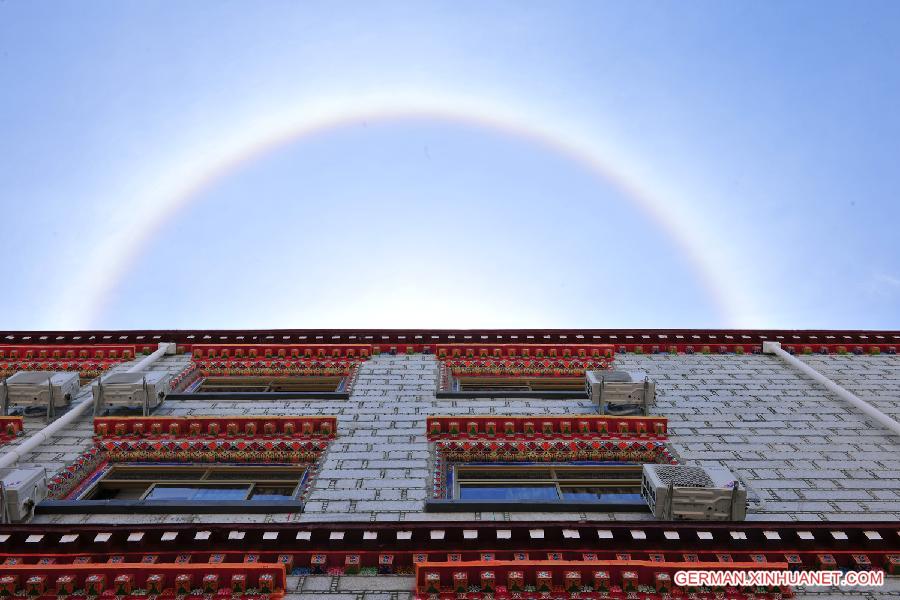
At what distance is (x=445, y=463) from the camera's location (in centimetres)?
1461

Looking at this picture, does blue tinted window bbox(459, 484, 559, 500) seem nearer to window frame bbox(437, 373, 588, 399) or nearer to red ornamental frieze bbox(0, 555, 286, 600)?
red ornamental frieze bbox(0, 555, 286, 600)

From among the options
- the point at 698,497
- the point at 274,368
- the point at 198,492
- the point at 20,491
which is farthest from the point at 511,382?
the point at 20,491

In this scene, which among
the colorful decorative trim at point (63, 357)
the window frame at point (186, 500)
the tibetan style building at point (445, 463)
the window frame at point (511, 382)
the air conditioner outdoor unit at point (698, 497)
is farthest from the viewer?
the colorful decorative trim at point (63, 357)

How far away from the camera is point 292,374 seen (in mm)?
20188

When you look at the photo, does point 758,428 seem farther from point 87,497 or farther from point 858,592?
point 87,497

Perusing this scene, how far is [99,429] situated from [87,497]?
87.7 inches

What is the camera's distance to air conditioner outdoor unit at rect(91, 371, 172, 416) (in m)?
16.4

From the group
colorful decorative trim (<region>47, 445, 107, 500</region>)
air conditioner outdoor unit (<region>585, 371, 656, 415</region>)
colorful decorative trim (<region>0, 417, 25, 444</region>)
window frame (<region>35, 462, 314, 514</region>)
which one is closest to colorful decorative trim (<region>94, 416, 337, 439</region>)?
colorful decorative trim (<region>47, 445, 107, 500</region>)

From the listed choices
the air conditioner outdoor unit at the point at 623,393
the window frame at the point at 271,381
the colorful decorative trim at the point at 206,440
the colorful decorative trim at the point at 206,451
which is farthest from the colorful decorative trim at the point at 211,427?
the air conditioner outdoor unit at the point at 623,393

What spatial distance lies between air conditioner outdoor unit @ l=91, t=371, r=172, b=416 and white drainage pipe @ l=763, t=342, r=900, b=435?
57.9 feet

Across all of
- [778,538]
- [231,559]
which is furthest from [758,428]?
[231,559]

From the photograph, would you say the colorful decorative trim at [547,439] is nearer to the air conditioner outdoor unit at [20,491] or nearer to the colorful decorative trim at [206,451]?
the colorful decorative trim at [206,451]

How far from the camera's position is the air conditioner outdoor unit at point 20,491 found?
11.8m

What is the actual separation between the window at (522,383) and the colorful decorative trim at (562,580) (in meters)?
9.91
